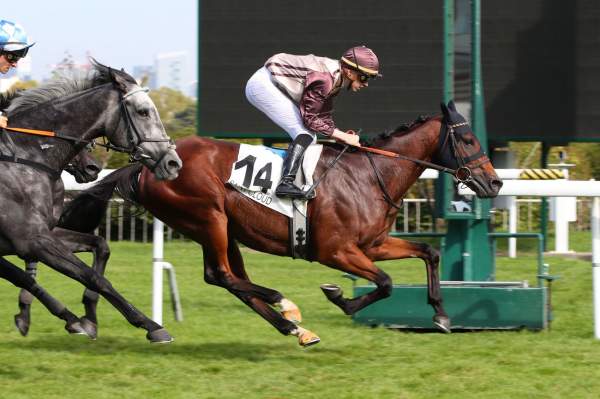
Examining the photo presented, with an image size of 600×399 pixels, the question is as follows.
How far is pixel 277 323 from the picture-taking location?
5777 millimetres

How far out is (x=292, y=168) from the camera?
231 inches

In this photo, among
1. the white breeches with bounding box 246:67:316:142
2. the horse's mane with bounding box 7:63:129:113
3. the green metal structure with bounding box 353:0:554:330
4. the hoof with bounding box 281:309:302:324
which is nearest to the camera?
the horse's mane with bounding box 7:63:129:113

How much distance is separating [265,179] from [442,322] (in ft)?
3.89

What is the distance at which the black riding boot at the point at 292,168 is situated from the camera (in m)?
5.84

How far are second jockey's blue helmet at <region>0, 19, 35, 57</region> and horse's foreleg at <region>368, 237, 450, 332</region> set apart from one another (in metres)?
2.05

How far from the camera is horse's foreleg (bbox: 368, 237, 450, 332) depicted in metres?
6.12

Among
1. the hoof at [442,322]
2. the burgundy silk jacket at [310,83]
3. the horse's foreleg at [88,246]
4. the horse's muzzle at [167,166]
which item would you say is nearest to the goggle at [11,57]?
the horse's muzzle at [167,166]

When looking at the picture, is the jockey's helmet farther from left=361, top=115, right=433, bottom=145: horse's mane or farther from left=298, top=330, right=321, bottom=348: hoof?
left=298, top=330, right=321, bottom=348: hoof

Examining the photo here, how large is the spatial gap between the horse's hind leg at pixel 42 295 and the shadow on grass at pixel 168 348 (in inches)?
17.2

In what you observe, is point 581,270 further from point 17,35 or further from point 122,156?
point 122,156

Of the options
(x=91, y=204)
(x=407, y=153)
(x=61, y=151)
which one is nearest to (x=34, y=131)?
(x=61, y=151)

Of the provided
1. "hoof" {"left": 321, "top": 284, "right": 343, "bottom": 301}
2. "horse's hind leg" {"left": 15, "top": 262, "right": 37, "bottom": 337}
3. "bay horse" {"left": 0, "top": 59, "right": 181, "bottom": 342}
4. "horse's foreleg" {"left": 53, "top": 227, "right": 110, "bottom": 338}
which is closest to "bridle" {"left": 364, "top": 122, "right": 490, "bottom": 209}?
"hoof" {"left": 321, "top": 284, "right": 343, "bottom": 301}

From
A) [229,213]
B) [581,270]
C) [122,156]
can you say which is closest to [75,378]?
[229,213]

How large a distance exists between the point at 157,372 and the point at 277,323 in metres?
0.71
